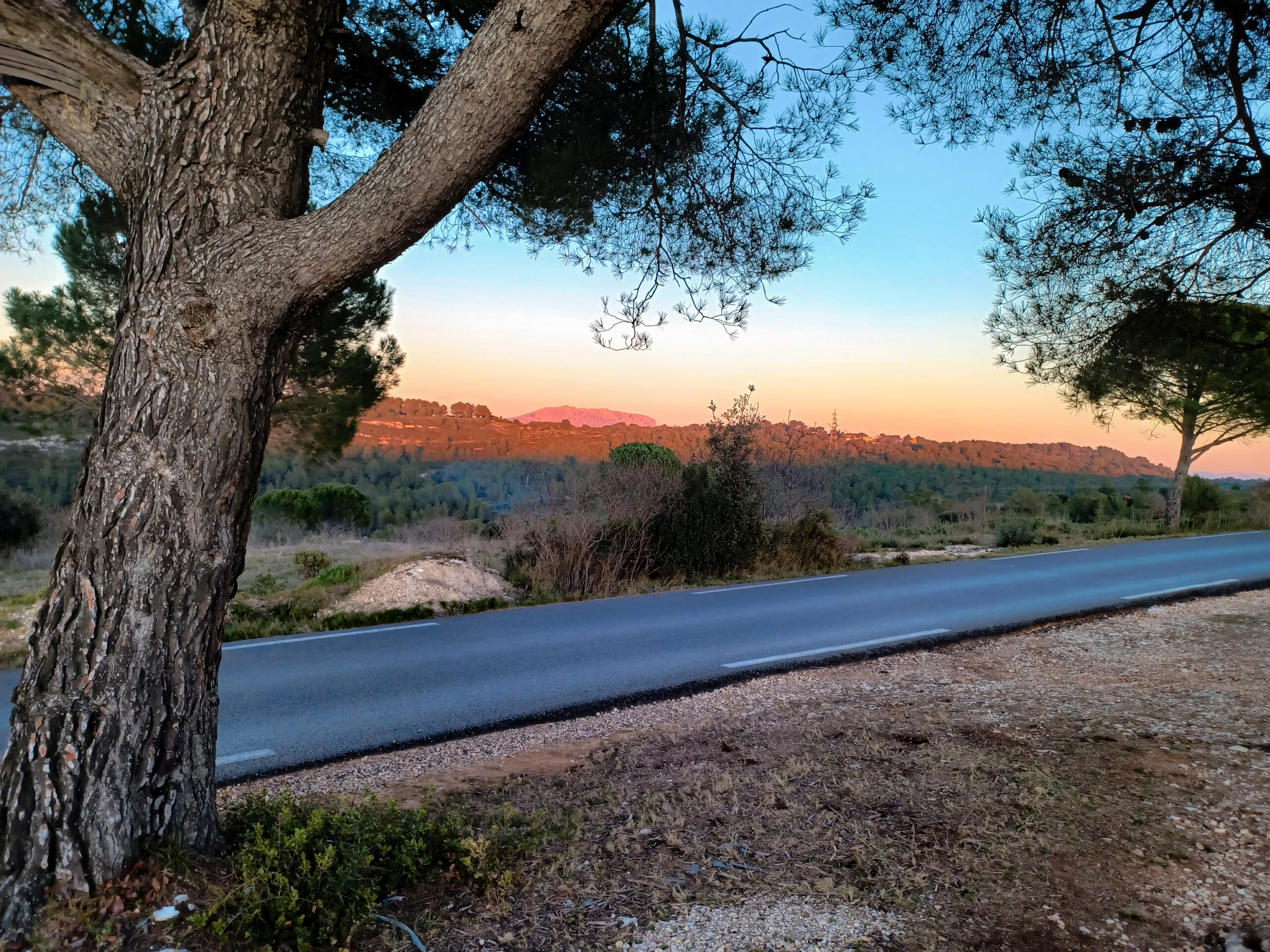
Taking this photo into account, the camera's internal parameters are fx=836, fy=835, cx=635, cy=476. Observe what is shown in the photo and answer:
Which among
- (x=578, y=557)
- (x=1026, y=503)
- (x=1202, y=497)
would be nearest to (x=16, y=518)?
(x=578, y=557)

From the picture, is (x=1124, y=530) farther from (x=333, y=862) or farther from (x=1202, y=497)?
(x=333, y=862)

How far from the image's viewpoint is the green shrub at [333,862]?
2568 mm

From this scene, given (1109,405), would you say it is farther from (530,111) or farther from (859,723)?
(530,111)

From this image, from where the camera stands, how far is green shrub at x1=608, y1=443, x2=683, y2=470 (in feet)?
45.0

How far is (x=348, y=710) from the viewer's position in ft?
19.5

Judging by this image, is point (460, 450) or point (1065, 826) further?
point (460, 450)

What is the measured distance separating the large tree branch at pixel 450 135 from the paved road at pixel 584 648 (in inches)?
125

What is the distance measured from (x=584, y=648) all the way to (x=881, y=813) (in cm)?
466

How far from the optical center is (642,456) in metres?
14.5

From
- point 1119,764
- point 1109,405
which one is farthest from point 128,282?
point 1109,405

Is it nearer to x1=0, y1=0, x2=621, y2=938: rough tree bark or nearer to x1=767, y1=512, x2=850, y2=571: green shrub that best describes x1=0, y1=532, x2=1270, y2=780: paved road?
x1=767, y1=512, x2=850, y2=571: green shrub

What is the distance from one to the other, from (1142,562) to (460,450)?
2374cm

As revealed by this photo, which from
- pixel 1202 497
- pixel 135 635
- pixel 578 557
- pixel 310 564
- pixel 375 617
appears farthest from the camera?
pixel 1202 497

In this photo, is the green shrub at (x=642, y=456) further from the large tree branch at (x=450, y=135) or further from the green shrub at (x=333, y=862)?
the large tree branch at (x=450, y=135)
